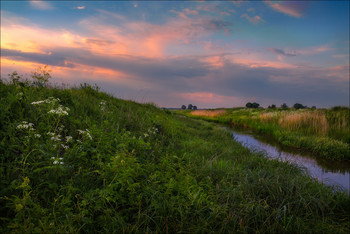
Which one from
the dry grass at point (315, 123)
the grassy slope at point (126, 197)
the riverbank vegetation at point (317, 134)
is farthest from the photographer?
the dry grass at point (315, 123)

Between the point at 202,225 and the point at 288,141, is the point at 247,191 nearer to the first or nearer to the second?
the point at 202,225

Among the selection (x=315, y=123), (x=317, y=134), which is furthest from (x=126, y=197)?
(x=315, y=123)

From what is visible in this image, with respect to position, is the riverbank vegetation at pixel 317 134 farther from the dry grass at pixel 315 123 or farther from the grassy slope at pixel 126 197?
the grassy slope at pixel 126 197

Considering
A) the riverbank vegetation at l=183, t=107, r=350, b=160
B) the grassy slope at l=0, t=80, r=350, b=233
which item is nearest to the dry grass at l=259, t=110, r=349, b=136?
the riverbank vegetation at l=183, t=107, r=350, b=160

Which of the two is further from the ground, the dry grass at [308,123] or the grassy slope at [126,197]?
the dry grass at [308,123]

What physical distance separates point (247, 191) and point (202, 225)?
Answer: 1.35 meters

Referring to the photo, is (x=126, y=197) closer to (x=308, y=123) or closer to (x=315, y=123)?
(x=315, y=123)

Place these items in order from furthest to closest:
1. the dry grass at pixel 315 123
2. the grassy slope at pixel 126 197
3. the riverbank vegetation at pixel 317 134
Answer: the dry grass at pixel 315 123 → the riverbank vegetation at pixel 317 134 → the grassy slope at pixel 126 197

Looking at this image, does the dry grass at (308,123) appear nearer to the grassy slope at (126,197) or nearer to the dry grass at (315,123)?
the dry grass at (315,123)

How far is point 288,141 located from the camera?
1060 cm

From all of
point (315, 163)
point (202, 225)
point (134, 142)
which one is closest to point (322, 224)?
point (202, 225)

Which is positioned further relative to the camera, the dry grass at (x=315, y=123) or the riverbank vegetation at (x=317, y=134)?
the dry grass at (x=315, y=123)

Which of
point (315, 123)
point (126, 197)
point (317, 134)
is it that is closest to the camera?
point (126, 197)

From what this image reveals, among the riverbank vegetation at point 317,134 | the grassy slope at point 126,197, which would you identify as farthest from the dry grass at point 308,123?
the grassy slope at point 126,197
